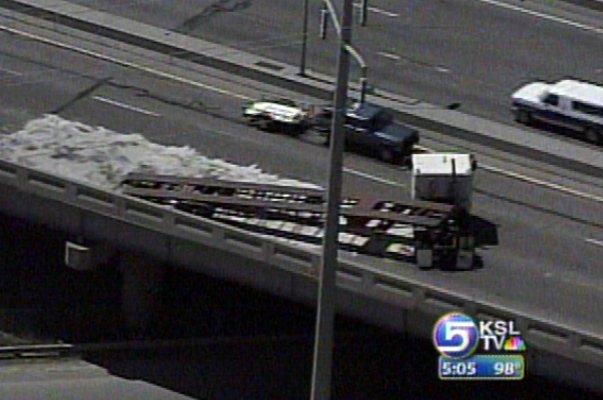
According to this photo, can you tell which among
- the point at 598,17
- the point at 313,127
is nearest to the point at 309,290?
the point at 313,127

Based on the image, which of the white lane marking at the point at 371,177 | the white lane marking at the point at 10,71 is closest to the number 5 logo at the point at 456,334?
the white lane marking at the point at 371,177

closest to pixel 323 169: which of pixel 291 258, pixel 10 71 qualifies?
pixel 291 258

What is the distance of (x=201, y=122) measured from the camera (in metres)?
51.7

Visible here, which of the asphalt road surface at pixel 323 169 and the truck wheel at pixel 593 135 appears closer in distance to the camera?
the asphalt road surface at pixel 323 169

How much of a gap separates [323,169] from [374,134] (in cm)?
226

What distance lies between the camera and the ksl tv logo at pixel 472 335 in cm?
3753

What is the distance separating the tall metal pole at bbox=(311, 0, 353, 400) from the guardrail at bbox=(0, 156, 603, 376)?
815 centimetres

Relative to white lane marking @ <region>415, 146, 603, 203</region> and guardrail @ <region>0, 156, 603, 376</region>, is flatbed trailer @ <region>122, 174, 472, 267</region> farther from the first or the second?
white lane marking @ <region>415, 146, 603, 203</region>

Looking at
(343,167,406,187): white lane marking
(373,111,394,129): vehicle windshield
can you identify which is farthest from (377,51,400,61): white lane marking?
(343,167,406,187): white lane marking

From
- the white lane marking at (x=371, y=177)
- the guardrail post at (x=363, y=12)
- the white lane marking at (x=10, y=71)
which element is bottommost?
the white lane marking at (x=371, y=177)

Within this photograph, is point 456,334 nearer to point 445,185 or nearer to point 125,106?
point 445,185

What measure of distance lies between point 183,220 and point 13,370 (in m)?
5.17

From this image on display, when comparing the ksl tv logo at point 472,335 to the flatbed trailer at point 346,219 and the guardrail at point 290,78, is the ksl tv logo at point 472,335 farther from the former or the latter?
the guardrail at point 290,78

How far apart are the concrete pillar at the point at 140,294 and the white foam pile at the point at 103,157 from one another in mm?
2476
